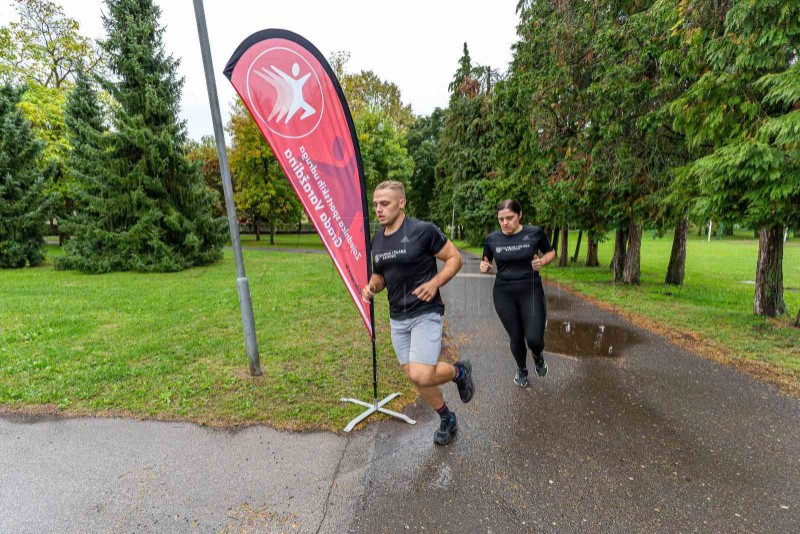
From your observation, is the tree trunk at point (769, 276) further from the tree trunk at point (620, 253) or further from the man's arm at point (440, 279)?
the man's arm at point (440, 279)

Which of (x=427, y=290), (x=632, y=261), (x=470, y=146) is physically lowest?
(x=632, y=261)

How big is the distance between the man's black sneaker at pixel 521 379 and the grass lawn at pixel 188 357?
49.1 inches

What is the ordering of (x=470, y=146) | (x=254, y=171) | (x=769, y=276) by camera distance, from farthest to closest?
1. (x=254, y=171)
2. (x=470, y=146)
3. (x=769, y=276)

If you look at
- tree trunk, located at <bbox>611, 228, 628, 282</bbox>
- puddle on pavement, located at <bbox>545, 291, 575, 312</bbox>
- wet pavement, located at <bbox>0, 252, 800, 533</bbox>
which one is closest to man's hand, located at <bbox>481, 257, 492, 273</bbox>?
wet pavement, located at <bbox>0, 252, 800, 533</bbox>

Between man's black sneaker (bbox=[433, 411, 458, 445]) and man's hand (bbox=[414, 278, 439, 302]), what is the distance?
3.59ft

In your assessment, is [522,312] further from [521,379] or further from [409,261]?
[409,261]

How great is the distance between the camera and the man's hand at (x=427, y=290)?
2.90m

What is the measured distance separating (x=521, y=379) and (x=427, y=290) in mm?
2228

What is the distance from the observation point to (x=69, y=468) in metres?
2.90

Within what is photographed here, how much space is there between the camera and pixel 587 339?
6441 mm

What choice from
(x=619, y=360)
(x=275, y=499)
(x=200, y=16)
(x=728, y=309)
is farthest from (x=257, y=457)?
(x=728, y=309)

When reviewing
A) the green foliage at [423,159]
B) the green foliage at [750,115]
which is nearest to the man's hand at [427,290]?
the green foliage at [750,115]

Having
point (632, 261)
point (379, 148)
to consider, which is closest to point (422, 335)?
point (632, 261)

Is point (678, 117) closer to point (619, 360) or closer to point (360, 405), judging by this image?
point (619, 360)
